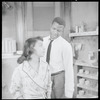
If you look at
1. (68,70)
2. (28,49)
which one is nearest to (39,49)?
(28,49)

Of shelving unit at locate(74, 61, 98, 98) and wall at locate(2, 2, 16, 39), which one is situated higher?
wall at locate(2, 2, 16, 39)

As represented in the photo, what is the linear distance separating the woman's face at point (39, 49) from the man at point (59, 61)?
27mm

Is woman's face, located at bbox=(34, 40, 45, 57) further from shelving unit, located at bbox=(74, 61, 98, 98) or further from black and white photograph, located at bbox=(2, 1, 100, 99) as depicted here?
shelving unit, located at bbox=(74, 61, 98, 98)

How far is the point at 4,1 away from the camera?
0.87 metres

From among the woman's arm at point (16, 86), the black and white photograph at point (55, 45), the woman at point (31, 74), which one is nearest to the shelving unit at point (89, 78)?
the black and white photograph at point (55, 45)

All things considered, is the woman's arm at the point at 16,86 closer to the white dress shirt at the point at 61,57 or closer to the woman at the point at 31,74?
the woman at the point at 31,74

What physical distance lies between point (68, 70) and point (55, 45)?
0.15m

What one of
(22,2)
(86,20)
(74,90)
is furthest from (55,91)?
(22,2)

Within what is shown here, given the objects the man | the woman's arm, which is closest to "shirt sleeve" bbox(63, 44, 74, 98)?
the man

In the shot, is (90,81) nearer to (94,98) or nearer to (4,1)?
(94,98)

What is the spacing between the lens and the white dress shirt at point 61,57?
814 millimetres

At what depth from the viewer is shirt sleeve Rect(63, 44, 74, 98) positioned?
820 millimetres

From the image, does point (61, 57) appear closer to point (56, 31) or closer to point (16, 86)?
point (56, 31)

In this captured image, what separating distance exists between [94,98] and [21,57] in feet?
1.43
